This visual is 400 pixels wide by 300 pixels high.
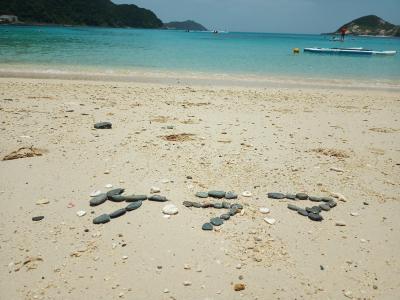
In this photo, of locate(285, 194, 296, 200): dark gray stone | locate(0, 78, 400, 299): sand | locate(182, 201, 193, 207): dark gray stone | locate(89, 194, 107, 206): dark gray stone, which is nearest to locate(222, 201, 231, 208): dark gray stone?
locate(0, 78, 400, 299): sand

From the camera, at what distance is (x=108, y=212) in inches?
173

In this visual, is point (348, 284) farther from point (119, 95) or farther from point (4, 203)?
point (119, 95)

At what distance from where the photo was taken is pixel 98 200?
4566 millimetres

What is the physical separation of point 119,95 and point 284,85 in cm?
904

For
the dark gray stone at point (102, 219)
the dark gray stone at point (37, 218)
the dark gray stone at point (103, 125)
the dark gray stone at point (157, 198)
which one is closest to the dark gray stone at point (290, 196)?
the dark gray stone at point (157, 198)

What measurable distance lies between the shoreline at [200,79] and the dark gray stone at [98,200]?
38.6 ft

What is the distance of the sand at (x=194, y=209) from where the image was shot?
3.28 meters

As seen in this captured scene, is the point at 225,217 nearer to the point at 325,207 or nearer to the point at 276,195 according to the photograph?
the point at 276,195

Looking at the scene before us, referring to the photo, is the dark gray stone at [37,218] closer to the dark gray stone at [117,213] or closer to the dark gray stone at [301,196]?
the dark gray stone at [117,213]

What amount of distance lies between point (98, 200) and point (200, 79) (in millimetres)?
14000

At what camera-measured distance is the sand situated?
3.28 meters

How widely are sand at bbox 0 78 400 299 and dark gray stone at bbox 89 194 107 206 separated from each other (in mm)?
80

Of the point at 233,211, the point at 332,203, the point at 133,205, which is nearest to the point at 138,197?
the point at 133,205

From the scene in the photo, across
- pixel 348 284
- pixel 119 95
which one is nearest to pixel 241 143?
pixel 348 284
